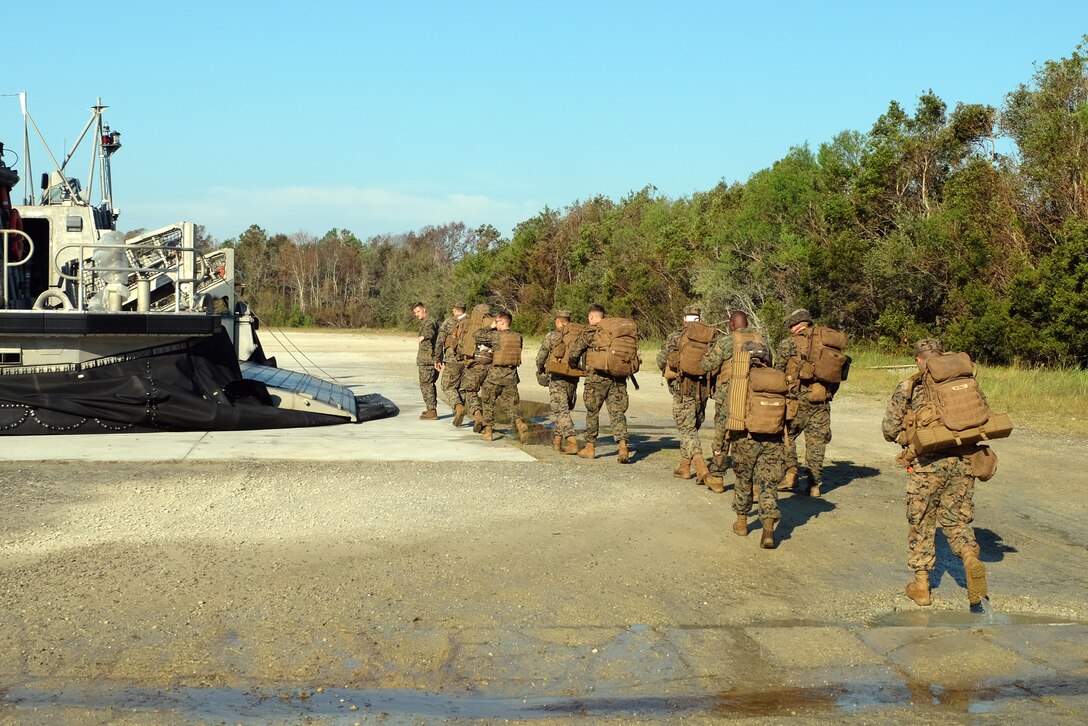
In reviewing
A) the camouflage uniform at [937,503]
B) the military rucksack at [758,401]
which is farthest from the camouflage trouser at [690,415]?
the camouflage uniform at [937,503]

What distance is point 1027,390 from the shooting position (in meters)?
21.5

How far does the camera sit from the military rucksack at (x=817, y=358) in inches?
451

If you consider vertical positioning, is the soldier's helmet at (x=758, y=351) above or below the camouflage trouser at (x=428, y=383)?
above

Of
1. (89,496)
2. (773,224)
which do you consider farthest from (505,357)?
(773,224)

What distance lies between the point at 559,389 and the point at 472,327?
Result: 85.7 inches

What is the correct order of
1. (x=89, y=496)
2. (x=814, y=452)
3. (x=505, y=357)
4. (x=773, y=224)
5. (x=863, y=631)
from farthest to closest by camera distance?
1. (x=773, y=224)
2. (x=505, y=357)
3. (x=814, y=452)
4. (x=89, y=496)
5. (x=863, y=631)

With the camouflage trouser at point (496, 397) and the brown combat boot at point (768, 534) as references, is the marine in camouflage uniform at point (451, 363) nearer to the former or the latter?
the camouflage trouser at point (496, 397)

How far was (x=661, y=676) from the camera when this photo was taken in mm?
5801

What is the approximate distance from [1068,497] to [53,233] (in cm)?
1383

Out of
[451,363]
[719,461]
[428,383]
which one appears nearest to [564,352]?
[719,461]

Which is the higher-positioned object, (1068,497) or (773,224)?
(773,224)

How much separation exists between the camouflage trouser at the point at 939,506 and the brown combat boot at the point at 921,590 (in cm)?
5

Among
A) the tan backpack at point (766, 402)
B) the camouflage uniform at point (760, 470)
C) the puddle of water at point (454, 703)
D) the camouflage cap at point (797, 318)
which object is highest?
the camouflage cap at point (797, 318)

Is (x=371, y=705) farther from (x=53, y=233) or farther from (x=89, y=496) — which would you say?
(x=53, y=233)
